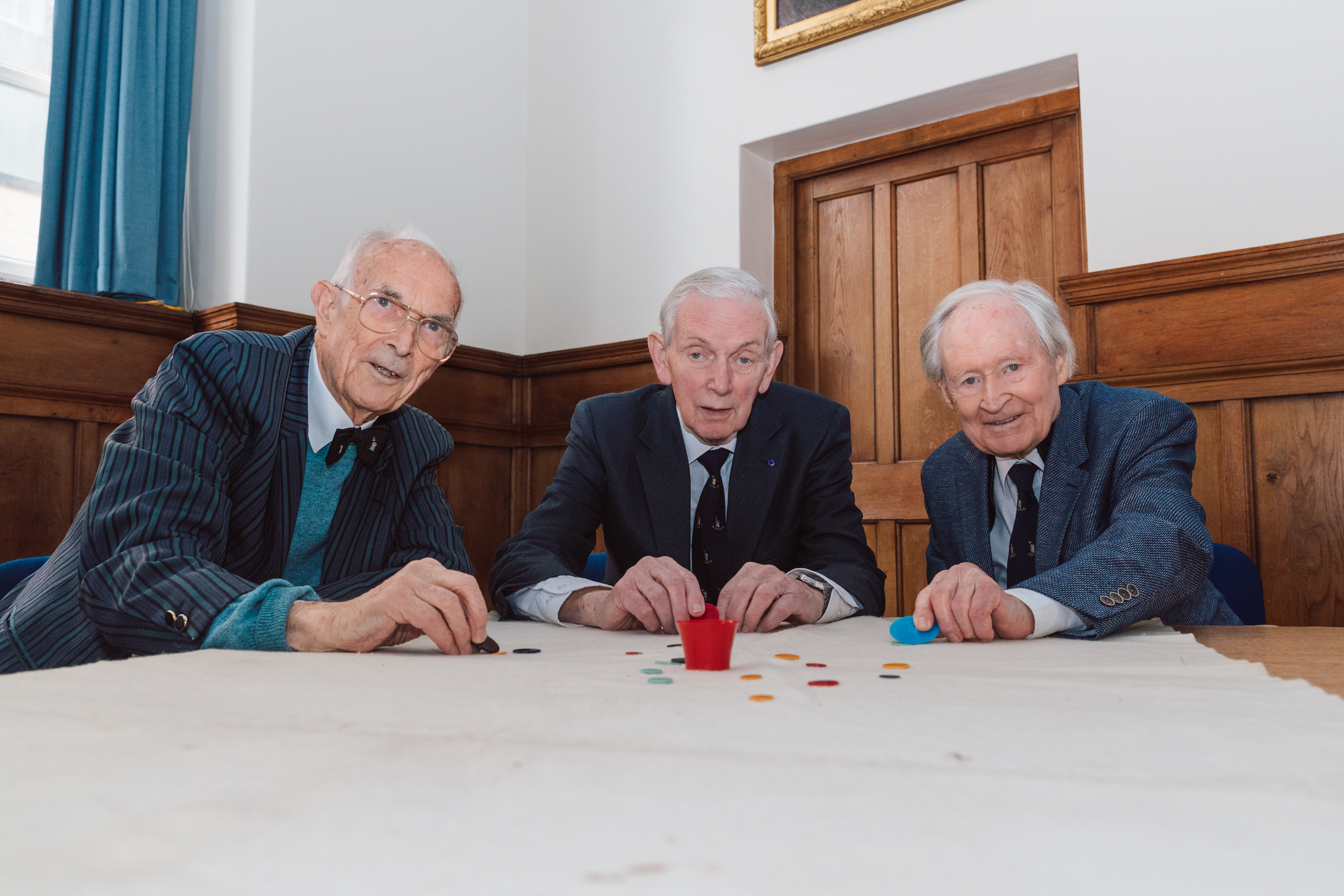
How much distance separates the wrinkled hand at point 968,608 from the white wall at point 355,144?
2888mm

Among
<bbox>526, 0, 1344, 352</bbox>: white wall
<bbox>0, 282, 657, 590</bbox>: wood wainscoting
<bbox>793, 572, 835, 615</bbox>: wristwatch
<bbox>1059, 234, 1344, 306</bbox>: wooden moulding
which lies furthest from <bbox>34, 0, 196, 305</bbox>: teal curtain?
<bbox>1059, 234, 1344, 306</bbox>: wooden moulding

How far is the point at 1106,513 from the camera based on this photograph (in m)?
1.78

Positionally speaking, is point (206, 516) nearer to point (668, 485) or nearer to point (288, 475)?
point (288, 475)

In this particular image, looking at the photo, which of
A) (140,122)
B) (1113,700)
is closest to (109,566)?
(1113,700)

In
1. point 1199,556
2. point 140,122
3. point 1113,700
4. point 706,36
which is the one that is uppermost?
point 706,36

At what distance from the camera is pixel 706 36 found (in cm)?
419

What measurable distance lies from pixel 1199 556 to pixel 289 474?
4.93ft

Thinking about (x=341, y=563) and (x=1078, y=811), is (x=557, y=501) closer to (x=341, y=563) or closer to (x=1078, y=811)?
(x=341, y=563)

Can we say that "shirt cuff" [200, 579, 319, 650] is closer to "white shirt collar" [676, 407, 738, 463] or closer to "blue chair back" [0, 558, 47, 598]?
"blue chair back" [0, 558, 47, 598]

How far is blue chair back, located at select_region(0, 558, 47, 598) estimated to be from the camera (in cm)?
190

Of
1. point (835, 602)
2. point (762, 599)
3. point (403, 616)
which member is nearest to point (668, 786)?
point (403, 616)

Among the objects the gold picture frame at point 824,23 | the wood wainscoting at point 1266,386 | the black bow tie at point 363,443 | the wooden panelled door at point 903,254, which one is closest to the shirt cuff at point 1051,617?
the black bow tie at point 363,443

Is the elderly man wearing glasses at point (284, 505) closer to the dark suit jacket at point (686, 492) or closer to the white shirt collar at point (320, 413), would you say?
the white shirt collar at point (320, 413)

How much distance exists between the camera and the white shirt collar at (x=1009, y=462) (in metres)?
1.91
